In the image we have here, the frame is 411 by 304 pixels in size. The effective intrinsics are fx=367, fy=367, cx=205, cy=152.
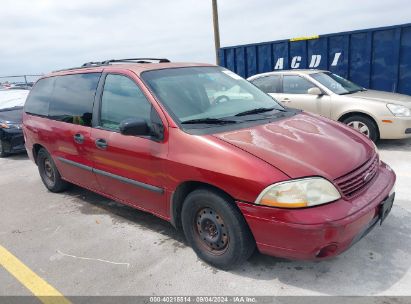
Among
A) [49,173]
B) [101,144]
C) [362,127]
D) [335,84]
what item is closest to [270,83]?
[335,84]

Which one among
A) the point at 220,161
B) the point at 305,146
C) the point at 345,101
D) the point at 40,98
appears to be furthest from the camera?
the point at 345,101

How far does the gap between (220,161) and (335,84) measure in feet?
17.5

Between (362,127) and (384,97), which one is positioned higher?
(384,97)

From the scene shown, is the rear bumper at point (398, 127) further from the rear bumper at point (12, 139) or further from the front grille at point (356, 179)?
the rear bumper at point (12, 139)

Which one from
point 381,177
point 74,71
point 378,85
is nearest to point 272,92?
point 378,85

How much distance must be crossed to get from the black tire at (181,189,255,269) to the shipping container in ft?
23.9

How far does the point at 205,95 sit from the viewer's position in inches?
141

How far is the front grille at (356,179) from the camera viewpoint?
2619 mm

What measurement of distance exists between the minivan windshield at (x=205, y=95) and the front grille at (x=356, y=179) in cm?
110

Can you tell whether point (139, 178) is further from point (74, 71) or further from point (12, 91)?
point (12, 91)

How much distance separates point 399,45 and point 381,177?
6.38m

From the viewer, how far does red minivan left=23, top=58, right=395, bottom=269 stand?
99.1 inches

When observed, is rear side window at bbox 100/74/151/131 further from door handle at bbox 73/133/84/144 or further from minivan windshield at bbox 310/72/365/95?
minivan windshield at bbox 310/72/365/95

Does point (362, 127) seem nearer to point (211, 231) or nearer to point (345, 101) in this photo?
point (345, 101)
